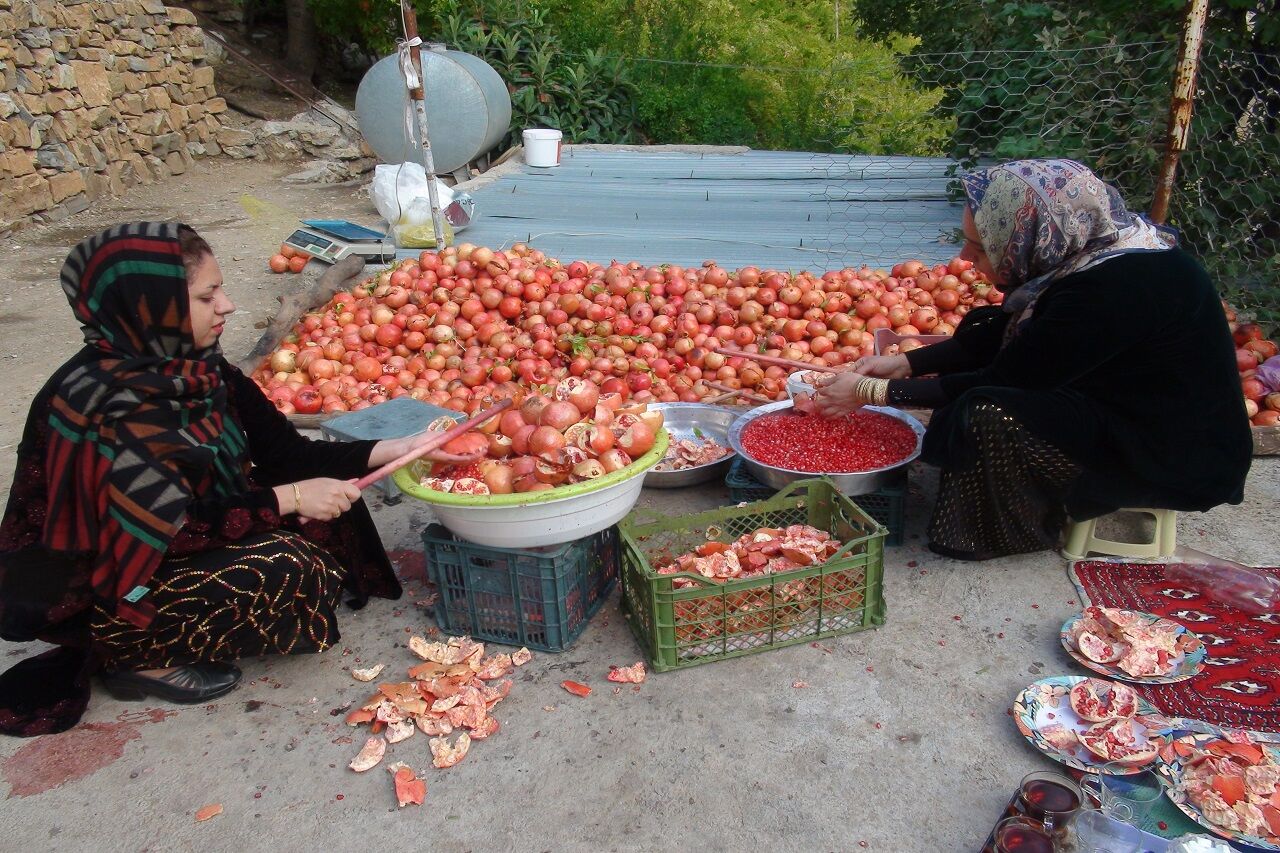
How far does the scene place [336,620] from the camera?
258cm

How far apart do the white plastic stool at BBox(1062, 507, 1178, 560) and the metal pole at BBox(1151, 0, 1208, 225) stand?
1953mm

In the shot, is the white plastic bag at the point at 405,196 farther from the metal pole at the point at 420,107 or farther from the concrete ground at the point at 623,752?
the concrete ground at the point at 623,752

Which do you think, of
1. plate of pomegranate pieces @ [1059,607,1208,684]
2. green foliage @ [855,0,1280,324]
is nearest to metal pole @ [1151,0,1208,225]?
green foliage @ [855,0,1280,324]

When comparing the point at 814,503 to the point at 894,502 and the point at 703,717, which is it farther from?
the point at 703,717

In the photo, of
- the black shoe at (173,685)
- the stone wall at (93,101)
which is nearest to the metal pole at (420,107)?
the black shoe at (173,685)

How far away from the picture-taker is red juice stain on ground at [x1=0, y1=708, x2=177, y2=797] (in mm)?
2123

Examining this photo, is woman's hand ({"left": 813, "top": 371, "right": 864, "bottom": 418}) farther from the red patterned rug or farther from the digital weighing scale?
the digital weighing scale

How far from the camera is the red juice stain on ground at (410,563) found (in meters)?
2.97

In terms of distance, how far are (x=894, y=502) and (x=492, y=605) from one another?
Answer: 1.34 metres

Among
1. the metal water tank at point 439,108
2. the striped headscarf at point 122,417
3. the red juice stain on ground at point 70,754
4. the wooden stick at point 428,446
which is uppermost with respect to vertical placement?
the metal water tank at point 439,108

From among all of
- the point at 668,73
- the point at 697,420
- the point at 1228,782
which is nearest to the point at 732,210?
the point at 697,420

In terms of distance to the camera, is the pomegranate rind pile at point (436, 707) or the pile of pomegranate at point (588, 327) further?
the pile of pomegranate at point (588, 327)

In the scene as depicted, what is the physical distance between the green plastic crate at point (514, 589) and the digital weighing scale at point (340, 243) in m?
3.70

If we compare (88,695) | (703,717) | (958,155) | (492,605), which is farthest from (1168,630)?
(958,155)
